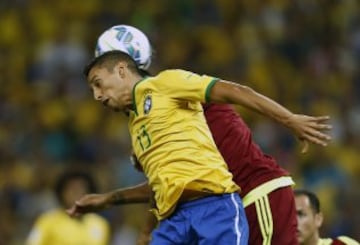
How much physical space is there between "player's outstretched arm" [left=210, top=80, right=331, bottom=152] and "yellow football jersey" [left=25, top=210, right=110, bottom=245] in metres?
4.38

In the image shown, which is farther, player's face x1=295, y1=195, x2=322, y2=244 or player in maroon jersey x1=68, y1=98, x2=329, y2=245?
player's face x1=295, y1=195, x2=322, y2=244

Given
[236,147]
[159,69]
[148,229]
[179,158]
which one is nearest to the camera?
[179,158]

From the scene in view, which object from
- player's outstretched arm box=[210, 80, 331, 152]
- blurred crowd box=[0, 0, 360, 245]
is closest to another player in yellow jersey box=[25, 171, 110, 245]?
blurred crowd box=[0, 0, 360, 245]

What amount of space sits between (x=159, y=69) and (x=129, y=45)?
337 inches

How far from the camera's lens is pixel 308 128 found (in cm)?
619

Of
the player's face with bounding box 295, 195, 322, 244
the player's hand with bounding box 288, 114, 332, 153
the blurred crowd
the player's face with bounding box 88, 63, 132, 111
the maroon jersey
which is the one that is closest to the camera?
the player's hand with bounding box 288, 114, 332, 153

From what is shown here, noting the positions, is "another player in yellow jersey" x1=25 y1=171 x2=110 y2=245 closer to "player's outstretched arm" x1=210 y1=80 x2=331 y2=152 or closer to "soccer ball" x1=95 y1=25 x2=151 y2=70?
"soccer ball" x1=95 y1=25 x2=151 y2=70

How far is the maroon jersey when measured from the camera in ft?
22.7

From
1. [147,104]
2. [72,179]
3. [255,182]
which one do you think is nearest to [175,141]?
[147,104]

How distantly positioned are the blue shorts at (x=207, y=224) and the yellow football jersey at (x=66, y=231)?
405cm

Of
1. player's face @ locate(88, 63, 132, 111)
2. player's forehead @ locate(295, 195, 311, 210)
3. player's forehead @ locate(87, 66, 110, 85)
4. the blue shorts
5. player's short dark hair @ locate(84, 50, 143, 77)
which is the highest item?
player's short dark hair @ locate(84, 50, 143, 77)

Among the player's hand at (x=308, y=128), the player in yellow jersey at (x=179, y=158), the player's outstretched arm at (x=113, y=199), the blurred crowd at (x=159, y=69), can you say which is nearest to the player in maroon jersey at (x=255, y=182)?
the player in yellow jersey at (x=179, y=158)

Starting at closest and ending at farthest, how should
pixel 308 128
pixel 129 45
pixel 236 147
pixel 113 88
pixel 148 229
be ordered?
pixel 308 128 < pixel 113 88 < pixel 129 45 < pixel 236 147 < pixel 148 229

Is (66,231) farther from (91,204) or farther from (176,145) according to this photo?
(176,145)
